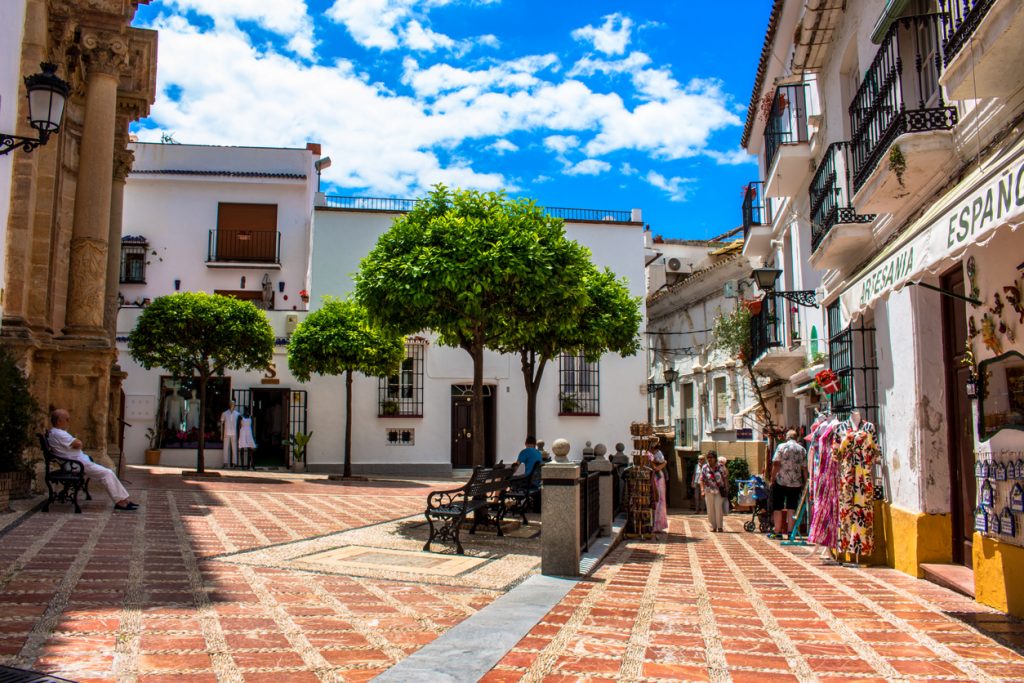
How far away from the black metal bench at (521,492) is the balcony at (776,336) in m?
5.54

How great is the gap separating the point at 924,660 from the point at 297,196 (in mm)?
24238

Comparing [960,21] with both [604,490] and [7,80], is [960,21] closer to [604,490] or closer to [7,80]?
[604,490]

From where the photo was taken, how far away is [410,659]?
4.19 metres

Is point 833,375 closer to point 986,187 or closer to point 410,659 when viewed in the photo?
point 986,187

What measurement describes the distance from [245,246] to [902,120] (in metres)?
22.2

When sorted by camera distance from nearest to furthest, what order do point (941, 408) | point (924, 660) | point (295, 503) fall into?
point (924, 660) < point (941, 408) < point (295, 503)

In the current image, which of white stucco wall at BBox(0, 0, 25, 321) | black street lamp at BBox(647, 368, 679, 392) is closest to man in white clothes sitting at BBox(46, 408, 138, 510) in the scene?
white stucco wall at BBox(0, 0, 25, 321)

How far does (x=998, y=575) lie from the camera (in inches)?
232

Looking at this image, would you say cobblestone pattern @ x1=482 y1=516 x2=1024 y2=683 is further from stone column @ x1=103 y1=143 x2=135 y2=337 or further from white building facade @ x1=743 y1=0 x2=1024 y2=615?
stone column @ x1=103 y1=143 x2=135 y2=337

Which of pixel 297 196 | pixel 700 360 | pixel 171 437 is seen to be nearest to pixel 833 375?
pixel 700 360

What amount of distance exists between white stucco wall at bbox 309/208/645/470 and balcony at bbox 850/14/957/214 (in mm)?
15466

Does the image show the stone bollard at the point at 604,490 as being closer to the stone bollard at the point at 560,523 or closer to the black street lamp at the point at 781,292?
the stone bollard at the point at 560,523

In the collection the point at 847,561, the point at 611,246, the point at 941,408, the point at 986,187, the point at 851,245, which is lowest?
the point at 847,561

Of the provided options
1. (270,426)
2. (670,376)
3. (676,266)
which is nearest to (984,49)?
(270,426)
